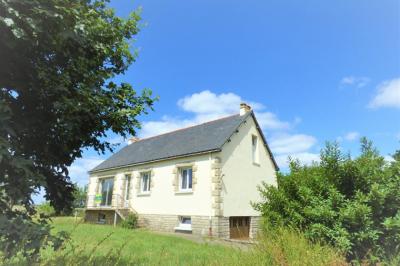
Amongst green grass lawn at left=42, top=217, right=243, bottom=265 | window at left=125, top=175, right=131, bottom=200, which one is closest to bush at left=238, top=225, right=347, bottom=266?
green grass lawn at left=42, top=217, right=243, bottom=265

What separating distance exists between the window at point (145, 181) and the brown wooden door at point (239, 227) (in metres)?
6.22

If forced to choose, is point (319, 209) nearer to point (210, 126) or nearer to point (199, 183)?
point (199, 183)

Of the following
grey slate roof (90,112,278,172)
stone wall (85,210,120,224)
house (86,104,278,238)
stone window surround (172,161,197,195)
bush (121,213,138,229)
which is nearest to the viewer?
house (86,104,278,238)

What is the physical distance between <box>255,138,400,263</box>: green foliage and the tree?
3834mm

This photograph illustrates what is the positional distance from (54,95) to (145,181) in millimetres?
16992

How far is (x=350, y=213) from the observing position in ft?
18.2

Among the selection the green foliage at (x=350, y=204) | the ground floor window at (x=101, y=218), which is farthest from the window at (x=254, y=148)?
the green foliage at (x=350, y=204)

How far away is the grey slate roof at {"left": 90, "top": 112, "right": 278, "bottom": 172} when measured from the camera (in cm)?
1766

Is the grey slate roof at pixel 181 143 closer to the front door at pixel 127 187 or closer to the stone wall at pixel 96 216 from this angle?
the front door at pixel 127 187

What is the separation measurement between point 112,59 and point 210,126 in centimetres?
1508

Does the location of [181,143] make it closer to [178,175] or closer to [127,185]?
[178,175]

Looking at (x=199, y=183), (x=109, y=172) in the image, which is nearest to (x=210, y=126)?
(x=199, y=183)

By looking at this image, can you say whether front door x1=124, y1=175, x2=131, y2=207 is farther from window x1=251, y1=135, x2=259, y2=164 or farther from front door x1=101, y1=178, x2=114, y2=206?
window x1=251, y1=135, x2=259, y2=164

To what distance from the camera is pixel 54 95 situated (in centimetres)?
426
